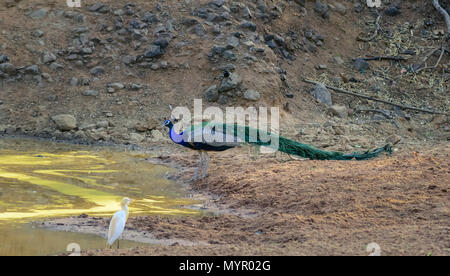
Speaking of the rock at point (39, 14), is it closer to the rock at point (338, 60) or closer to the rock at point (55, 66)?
the rock at point (55, 66)

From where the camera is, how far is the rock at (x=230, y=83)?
43.0ft

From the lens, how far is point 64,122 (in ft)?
39.7

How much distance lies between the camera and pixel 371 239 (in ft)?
15.9

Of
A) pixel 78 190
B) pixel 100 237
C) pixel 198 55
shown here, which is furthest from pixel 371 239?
pixel 198 55

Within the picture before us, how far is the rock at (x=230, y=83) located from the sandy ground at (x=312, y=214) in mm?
4015

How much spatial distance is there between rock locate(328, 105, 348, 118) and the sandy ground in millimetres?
4289

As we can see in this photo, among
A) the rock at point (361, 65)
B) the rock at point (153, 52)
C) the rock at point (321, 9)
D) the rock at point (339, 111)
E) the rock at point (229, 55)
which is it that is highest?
the rock at point (321, 9)

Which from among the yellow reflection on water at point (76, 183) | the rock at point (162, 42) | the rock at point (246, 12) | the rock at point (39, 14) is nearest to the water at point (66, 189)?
the yellow reflection on water at point (76, 183)

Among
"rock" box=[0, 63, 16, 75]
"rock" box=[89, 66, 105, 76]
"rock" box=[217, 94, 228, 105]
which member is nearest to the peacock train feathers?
"rock" box=[217, 94, 228, 105]

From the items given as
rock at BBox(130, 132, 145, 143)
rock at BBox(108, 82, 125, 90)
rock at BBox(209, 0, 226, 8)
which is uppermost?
rock at BBox(209, 0, 226, 8)

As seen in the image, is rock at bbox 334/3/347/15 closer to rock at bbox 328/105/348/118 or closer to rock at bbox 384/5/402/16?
rock at bbox 384/5/402/16

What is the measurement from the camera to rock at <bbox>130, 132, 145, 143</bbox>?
1200 cm

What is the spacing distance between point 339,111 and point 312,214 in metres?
7.48

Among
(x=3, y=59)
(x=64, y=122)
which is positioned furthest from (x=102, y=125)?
(x=3, y=59)
